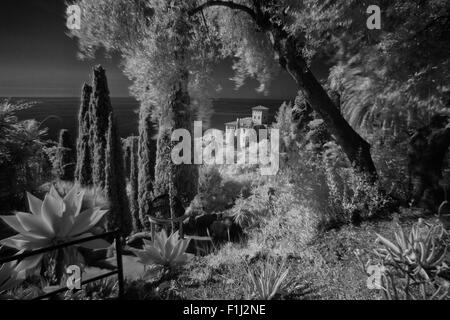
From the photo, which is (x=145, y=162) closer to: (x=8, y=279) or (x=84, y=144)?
(x=84, y=144)

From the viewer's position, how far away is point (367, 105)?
19.6 ft

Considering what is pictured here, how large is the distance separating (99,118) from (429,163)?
9.63 meters

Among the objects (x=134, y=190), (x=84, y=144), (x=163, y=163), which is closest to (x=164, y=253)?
(x=163, y=163)

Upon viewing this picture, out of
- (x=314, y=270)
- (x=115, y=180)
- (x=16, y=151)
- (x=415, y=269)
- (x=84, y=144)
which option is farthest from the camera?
(x=84, y=144)

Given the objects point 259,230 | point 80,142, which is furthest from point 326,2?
point 80,142

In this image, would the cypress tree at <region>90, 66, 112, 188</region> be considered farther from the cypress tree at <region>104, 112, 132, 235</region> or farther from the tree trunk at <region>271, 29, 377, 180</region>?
the tree trunk at <region>271, 29, 377, 180</region>

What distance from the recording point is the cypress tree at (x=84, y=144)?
10.7m

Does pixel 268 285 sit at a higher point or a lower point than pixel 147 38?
lower

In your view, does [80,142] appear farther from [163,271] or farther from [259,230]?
[163,271]

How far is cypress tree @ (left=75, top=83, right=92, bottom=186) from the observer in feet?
35.1

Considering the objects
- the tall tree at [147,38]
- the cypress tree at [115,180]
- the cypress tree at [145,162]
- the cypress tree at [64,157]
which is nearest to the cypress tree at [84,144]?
the cypress tree at [115,180]

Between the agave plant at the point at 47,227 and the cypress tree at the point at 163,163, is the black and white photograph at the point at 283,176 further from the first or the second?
the cypress tree at the point at 163,163
